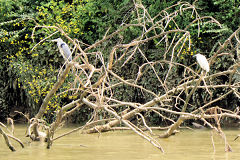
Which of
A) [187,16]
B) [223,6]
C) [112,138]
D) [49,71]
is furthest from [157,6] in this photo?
[112,138]

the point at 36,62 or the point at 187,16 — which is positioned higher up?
the point at 187,16

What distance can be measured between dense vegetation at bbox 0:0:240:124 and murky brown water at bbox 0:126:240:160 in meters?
2.49

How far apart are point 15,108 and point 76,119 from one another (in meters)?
1.92

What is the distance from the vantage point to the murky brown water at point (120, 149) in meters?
4.98

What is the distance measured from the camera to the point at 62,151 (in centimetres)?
549

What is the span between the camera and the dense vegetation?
30.2ft

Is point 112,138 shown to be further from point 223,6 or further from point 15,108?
point 15,108

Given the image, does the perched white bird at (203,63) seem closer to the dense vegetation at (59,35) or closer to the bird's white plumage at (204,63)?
the bird's white plumage at (204,63)

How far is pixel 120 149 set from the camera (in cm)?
567

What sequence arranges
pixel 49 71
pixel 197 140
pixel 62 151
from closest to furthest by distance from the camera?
pixel 62 151 → pixel 197 140 → pixel 49 71

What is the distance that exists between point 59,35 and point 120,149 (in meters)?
4.95

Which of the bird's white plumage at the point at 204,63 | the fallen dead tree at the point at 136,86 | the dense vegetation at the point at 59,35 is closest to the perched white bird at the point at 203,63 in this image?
the bird's white plumage at the point at 204,63

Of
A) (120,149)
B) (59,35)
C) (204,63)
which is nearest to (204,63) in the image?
(204,63)

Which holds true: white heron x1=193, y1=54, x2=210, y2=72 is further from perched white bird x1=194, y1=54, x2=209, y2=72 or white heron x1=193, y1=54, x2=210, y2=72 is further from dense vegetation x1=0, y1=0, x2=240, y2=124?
dense vegetation x1=0, y1=0, x2=240, y2=124
